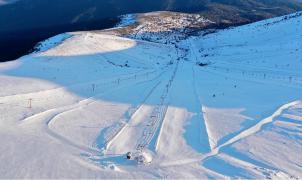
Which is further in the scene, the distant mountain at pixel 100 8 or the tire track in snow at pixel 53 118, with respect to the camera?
the distant mountain at pixel 100 8

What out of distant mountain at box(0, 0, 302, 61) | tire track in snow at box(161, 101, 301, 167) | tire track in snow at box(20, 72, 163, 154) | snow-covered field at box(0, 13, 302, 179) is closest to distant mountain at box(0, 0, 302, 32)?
distant mountain at box(0, 0, 302, 61)

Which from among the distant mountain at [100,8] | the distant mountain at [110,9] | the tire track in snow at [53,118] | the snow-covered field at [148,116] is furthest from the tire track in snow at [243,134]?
the distant mountain at [100,8]

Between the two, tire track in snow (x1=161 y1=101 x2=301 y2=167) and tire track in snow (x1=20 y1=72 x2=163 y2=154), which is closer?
tire track in snow (x1=161 y1=101 x2=301 y2=167)

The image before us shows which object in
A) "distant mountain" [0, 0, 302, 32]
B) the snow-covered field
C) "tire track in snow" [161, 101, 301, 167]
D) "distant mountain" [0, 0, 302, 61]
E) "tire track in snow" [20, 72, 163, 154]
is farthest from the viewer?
"distant mountain" [0, 0, 302, 32]

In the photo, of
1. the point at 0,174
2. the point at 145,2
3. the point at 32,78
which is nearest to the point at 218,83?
the point at 32,78

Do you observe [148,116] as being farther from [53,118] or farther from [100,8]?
[100,8]

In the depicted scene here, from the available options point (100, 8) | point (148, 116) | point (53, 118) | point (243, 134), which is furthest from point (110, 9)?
point (243, 134)

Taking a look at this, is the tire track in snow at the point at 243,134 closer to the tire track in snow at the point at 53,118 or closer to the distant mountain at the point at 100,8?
the tire track in snow at the point at 53,118

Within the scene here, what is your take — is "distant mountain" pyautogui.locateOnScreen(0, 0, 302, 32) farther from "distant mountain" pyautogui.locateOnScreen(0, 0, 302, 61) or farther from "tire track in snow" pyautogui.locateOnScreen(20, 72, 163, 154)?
"tire track in snow" pyautogui.locateOnScreen(20, 72, 163, 154)

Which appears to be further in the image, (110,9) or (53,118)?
(110,9)

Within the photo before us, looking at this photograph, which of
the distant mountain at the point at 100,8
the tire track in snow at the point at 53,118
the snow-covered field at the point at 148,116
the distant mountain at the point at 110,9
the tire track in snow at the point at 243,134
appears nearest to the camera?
the snow-covered field at the point at 148,116
